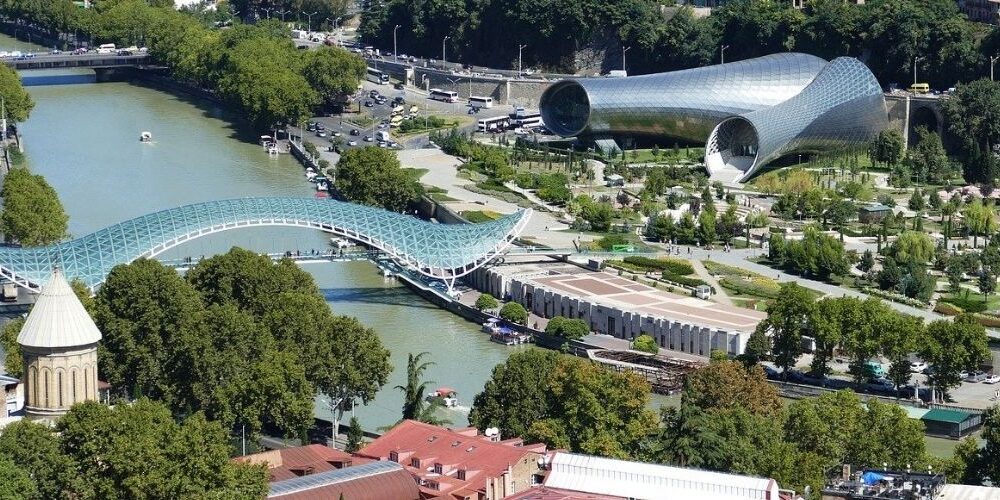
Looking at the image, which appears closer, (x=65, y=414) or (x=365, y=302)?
(x=65, y=414)

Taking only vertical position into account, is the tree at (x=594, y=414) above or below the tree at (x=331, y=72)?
below

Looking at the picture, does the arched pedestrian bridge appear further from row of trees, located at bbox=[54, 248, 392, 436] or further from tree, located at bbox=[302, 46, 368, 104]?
tree, located at bbox=[302, 46, 368, 104]

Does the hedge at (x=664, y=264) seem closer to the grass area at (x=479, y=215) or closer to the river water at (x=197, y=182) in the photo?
the river water at (x=197, y=182)

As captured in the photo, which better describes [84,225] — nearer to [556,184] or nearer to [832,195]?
[556,184]

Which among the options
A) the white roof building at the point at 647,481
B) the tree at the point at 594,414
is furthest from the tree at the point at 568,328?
the white roof building at the point at 647,481

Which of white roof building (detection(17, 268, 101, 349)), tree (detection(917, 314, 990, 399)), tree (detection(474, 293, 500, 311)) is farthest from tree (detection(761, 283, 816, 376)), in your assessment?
white roof building (detection(17, 268, 101, 349))

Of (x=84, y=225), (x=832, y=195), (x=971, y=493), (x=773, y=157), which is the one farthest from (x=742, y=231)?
(x=971, y=493)
